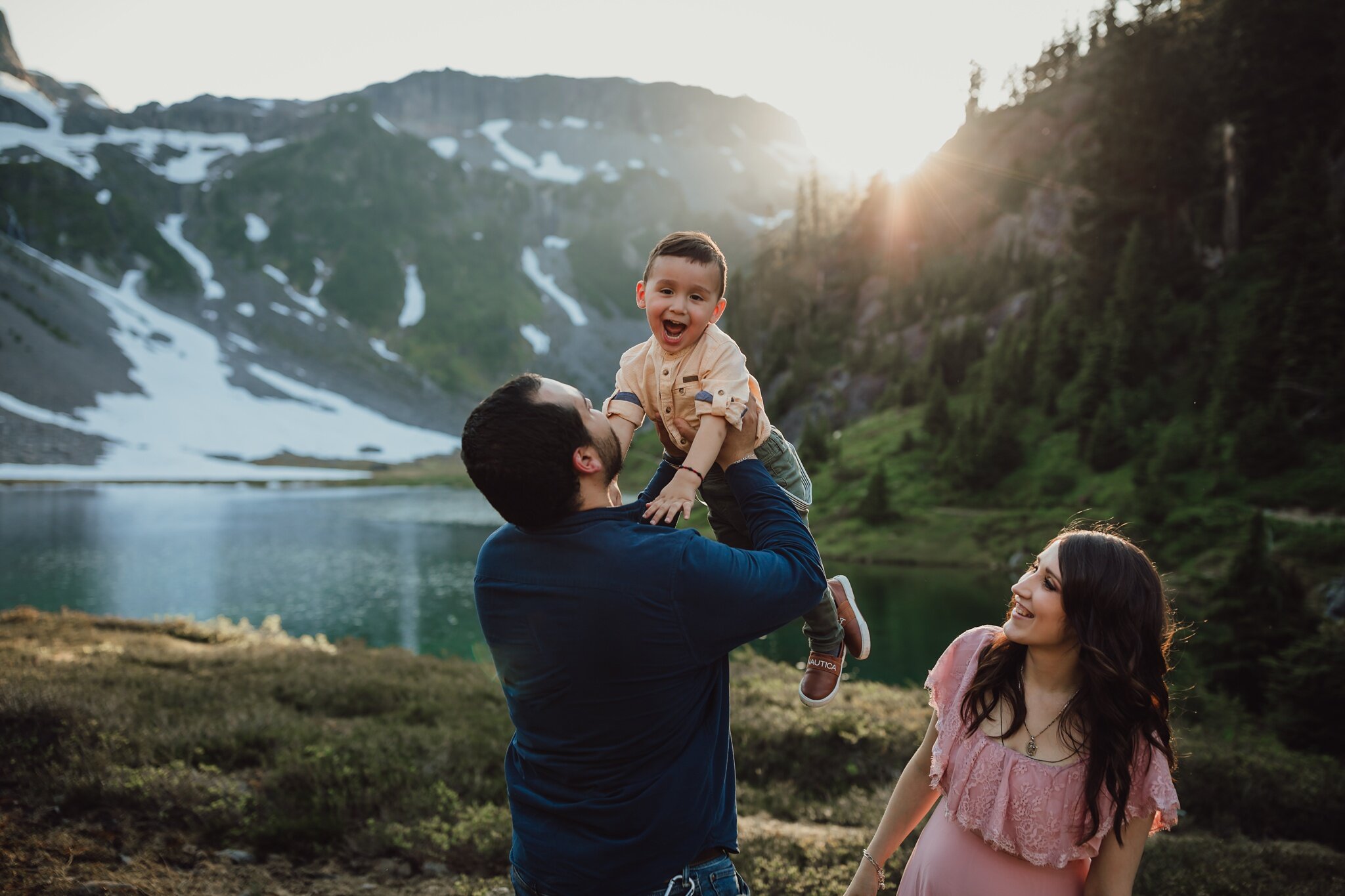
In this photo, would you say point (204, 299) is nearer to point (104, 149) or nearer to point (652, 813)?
point (104, 149)

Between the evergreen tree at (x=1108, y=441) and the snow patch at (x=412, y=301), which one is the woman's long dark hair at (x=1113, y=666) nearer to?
the evergreen tree at (x=1108, y=441)

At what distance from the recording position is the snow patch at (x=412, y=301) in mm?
148375

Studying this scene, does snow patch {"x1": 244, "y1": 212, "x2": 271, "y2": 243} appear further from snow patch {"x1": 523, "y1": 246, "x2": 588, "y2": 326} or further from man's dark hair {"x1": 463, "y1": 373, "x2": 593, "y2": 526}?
man's dark hair {"x1": 463, "y1": 373, "x2": 593, "y2": 526}

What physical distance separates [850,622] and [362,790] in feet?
14.1

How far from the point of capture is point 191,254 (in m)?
139

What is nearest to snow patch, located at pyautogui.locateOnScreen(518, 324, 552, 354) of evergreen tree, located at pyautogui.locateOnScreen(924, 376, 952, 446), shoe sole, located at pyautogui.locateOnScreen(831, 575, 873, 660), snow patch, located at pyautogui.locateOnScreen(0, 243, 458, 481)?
snow patch, located at pyautogui.locateOnScreen(0, 243, 458, 481)

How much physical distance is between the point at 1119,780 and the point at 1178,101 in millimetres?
51530

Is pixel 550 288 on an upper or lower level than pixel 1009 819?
upper

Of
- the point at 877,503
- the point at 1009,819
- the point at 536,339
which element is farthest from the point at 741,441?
the point at 536,339

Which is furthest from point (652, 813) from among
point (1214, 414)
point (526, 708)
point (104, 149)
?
point (104, 149)

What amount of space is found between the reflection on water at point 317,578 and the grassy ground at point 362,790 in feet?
32.6

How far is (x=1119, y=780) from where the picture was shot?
234 centimetres

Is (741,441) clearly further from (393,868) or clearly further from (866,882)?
(393,868)

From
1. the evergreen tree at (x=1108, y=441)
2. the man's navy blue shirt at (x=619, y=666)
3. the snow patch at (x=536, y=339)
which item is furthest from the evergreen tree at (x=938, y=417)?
the snow patch at (x=536, y=339)
